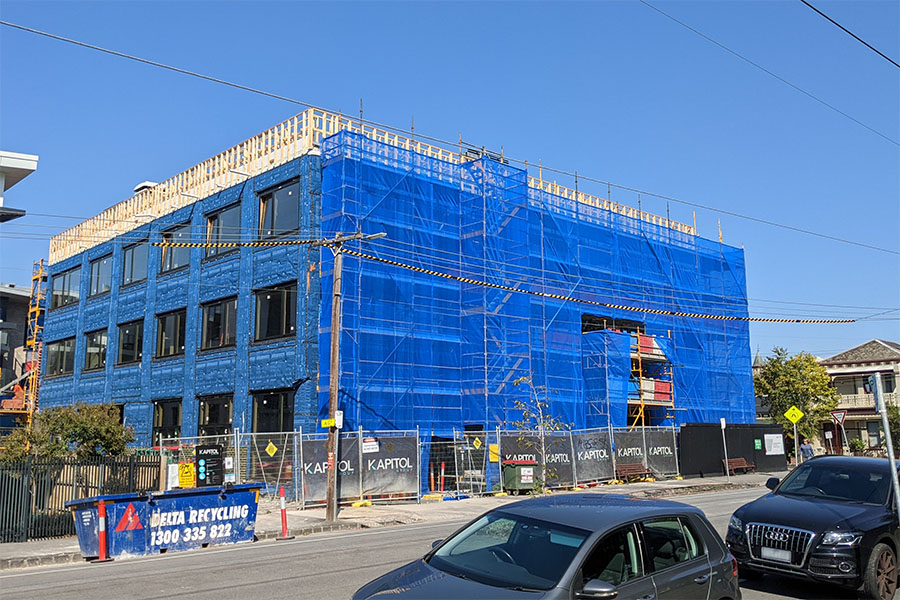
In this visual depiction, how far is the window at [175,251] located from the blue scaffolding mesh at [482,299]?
10.7 metres

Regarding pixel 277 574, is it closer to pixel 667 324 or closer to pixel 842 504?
pixel 842 504

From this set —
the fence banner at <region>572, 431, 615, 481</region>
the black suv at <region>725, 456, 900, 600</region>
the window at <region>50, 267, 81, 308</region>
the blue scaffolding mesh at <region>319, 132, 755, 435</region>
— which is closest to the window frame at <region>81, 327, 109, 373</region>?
the window at <region>50, 267, 81, 308</region>

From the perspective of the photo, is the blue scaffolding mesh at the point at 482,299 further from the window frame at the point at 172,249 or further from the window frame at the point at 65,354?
the window frame at the point at 65,354

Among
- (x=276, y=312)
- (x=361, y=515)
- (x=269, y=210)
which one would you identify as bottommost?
(x=361, y=515)

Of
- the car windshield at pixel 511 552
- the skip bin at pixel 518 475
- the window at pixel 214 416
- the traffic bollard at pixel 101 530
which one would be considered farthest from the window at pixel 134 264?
the car windshield at pixel 511 552

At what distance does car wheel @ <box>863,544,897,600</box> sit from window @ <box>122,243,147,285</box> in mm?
38871

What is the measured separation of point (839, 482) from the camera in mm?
10625

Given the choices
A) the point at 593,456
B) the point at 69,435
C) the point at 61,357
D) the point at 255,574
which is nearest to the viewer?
the point at 255,574

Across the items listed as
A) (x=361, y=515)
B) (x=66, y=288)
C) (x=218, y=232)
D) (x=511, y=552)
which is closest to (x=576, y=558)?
(x=511, y=552)

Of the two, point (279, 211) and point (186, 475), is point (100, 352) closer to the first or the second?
point (279, 211)

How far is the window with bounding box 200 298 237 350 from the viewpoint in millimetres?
34656

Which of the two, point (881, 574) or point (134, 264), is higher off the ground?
point (134, 264)

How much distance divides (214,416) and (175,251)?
31.4ft

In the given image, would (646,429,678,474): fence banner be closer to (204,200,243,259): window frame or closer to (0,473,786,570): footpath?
(0,473,786,570): footpath
